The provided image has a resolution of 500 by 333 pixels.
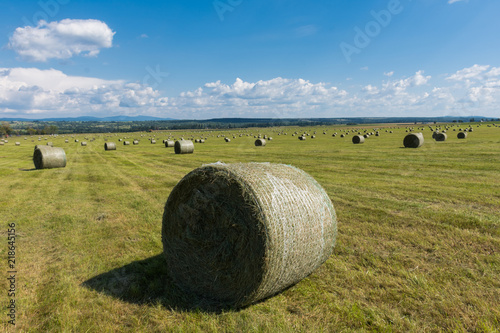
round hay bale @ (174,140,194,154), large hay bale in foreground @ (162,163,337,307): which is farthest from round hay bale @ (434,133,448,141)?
large hay bale in foreground @ (162,163,337,307)

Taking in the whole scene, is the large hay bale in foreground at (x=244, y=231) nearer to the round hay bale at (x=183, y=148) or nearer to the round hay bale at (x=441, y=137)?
the round hay bale at (x=183, y=148)

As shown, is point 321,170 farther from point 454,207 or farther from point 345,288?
point 345,288

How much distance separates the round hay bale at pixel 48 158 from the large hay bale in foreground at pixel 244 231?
24.3 metres

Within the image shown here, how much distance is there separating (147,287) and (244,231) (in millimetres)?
2639

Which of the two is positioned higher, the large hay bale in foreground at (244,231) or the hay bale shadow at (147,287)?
the large hay bale in foreground at (244,231)

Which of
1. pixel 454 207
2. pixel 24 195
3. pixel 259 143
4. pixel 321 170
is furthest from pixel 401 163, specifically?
pixel 259 143

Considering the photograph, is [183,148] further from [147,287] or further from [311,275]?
[311,275]

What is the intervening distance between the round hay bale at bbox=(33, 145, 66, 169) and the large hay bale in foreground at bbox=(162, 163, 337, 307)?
79.6 feet

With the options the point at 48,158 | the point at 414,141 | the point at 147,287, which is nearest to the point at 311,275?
the point at 147,287

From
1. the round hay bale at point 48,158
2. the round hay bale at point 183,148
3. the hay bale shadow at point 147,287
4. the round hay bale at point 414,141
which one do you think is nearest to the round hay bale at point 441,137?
the round hay bale at point 414,141

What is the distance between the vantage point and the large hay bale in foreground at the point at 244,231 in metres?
5.24

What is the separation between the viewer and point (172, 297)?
19.2ft

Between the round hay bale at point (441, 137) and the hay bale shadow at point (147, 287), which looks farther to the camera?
the round hay bale at point (441, 137)

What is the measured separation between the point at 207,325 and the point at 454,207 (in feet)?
34.8
